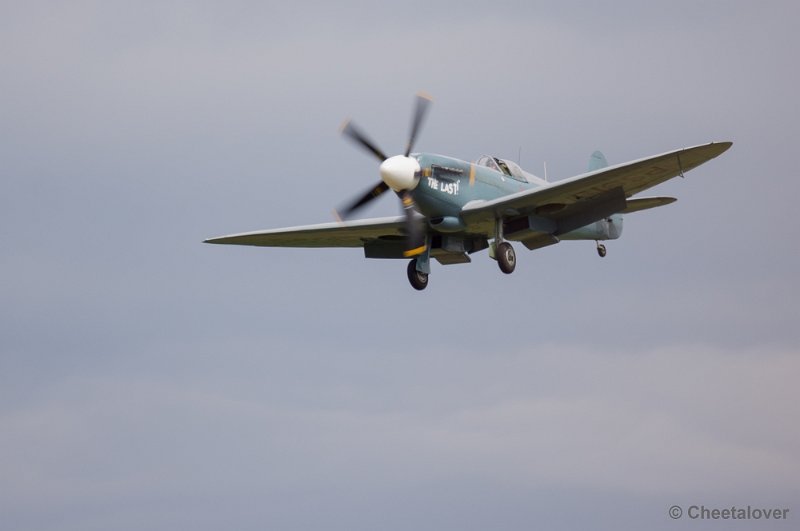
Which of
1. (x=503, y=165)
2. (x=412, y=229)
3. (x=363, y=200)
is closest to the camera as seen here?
(x=412, y=229)

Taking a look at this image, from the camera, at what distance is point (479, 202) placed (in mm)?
30609

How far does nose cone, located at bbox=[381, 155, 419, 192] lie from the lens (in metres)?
29.4

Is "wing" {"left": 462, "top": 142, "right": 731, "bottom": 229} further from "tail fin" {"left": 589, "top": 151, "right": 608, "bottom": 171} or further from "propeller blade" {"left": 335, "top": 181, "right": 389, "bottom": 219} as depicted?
"tail fin" {"left": 589, "top": 151, "right": 608, "bottom": 171}

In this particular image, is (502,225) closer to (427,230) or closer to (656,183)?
(427,230)

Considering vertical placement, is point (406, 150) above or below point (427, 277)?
above

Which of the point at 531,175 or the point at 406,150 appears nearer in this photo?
the point at 406,150

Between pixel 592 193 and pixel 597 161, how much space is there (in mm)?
6727

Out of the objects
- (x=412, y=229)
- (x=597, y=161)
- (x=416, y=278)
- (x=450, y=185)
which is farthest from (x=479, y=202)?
(x=597, y=161)

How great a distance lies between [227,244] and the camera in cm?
3509

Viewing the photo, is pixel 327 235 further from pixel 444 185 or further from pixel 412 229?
pixel 444 185

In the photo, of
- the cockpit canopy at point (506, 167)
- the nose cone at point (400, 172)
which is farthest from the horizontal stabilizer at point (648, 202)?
the nose cone at point (400, 172)

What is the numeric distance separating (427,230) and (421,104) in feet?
10.1

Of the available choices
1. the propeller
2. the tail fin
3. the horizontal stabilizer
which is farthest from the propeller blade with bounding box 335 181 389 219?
the tail fin

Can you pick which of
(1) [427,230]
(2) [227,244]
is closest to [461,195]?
(1) [427,230]
